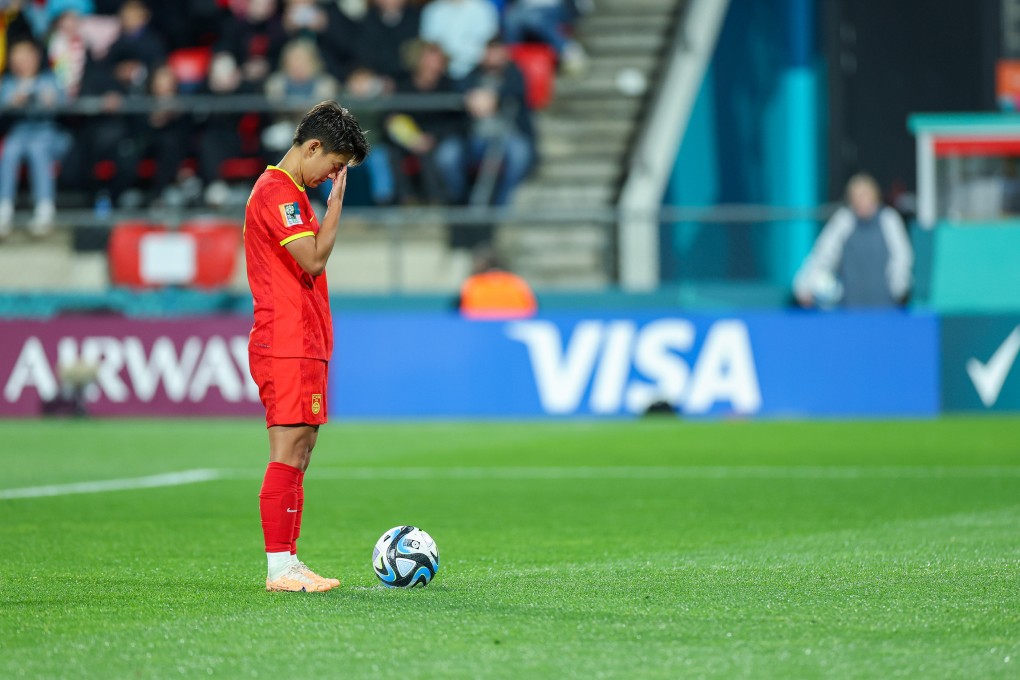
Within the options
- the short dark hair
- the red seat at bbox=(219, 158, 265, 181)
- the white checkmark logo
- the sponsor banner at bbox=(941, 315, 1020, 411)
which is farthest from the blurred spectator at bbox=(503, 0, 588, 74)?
the short dark hair

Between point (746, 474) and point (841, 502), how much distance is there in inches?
73.6

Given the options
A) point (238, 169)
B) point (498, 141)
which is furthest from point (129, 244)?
point (498, 141)

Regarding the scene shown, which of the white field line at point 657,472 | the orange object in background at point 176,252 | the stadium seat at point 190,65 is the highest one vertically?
the stadium seat at point 190,65

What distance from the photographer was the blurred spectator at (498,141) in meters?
19.9

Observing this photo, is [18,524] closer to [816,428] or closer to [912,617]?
[912,617]

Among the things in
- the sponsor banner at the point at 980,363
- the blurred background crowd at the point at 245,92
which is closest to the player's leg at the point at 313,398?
the sponsor banner at the point at 980,363

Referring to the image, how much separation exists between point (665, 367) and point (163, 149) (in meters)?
7.20

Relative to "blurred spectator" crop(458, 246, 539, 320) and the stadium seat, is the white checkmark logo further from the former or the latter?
the stadium seat

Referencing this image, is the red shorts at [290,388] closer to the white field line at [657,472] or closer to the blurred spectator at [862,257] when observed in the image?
the white field line at [657,472]

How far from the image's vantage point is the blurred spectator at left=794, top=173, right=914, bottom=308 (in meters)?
17.3

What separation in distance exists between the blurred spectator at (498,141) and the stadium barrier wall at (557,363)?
302 cm

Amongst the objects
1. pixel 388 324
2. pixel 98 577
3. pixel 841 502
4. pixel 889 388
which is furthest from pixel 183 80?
pixel 98 577

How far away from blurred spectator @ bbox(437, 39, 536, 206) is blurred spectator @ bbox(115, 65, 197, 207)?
3.24 metres

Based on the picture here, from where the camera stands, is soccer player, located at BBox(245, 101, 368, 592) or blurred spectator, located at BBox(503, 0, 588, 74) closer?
soccer player, located at BBox(245, 101, 368, 592)
